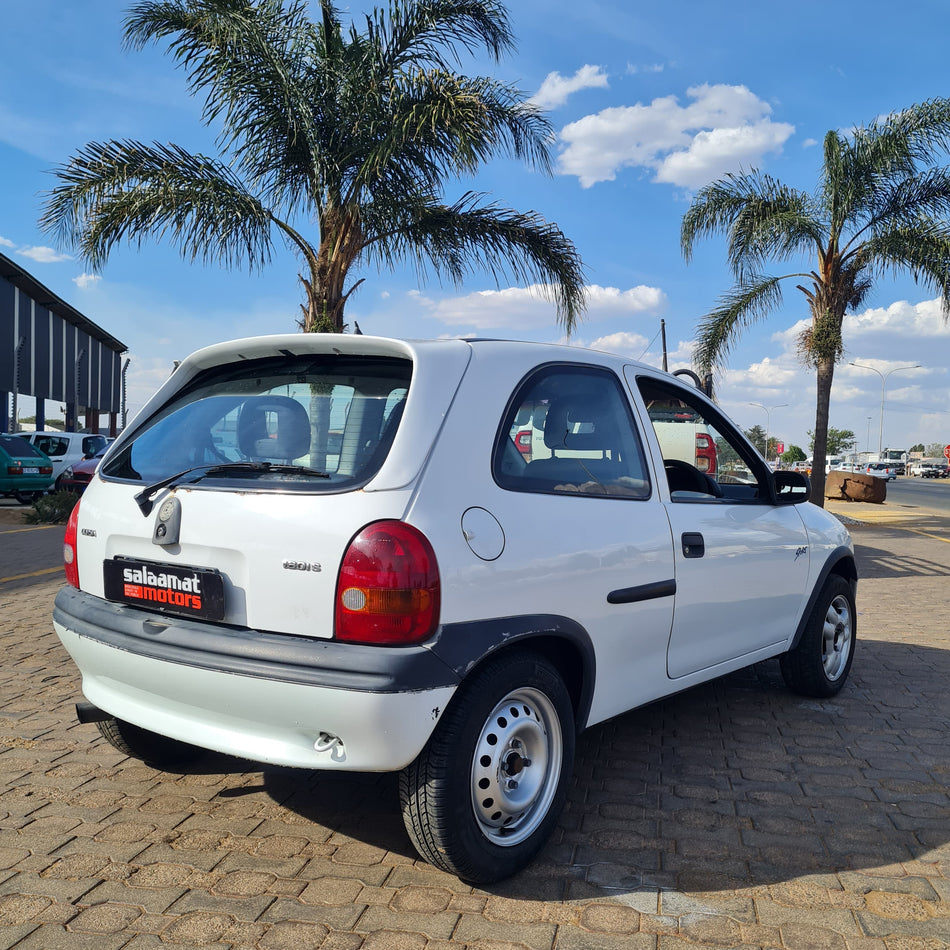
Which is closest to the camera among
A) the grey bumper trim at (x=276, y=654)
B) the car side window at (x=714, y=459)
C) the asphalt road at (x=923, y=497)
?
the grey bumper trim at (x=276, y=654)

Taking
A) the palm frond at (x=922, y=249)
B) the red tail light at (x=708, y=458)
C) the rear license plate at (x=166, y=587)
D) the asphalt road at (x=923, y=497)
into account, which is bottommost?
the asphalt road at (x=923, y=497)

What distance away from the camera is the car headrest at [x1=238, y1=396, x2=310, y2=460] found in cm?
295

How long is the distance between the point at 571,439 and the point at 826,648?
2.48m

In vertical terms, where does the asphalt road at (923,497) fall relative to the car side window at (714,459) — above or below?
below

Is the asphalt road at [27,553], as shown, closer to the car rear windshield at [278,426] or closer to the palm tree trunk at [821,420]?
the car rear windshield at [278,426]

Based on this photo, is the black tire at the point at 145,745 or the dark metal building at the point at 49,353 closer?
the black tire at the point at 145,745

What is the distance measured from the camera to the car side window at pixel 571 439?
3.02 m

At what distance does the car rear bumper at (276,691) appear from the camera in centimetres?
250

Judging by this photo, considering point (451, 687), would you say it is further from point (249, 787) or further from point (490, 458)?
point (249, 787)

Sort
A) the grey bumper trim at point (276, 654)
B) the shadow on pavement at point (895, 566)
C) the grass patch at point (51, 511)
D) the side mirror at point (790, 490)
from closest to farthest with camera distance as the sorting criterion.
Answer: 1. the grey bumper trim at point (276, 654)
2. the side mirror at point (790, 490)
3. the shadow on pavement at point (895, 566)
4. the grass patch at point (51, 511)

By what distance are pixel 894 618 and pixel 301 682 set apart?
6.70 meters

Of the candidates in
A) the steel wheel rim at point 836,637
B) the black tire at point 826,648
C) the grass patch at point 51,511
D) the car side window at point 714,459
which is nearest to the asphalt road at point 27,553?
the grass patch at point 51,511

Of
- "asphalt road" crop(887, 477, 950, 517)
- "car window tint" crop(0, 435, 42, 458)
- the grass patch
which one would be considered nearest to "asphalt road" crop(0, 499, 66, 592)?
the grass patch

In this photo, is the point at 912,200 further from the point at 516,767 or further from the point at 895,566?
the point at 516,767
